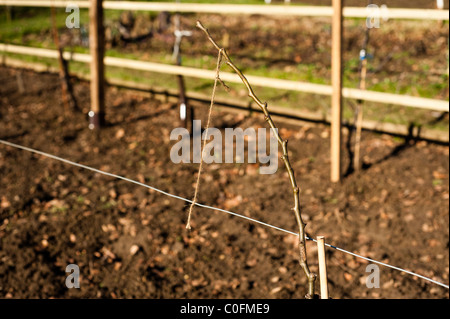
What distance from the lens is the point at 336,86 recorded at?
359cm

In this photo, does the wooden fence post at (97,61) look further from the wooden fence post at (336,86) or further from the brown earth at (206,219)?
the wooden fence post at (336,86)

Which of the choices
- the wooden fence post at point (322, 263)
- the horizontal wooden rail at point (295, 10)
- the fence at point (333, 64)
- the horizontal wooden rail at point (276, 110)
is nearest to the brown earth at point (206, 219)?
the horizontal wooden rail at point (276, 110)

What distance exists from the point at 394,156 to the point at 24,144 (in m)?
3.52

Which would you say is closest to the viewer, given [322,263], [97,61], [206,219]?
[322,263]

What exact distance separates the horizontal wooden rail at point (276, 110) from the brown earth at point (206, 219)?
0.30 feet

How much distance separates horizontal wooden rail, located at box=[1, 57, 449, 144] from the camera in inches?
169

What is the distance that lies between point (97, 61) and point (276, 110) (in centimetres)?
192

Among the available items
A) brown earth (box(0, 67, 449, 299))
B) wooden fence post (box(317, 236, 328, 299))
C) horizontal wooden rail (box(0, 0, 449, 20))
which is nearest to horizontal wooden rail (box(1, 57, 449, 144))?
brown earth (box(0, 67, 449, 299))

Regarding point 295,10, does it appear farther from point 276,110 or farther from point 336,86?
point 276,110

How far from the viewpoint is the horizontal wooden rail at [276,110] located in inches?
169

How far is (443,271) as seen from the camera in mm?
2971

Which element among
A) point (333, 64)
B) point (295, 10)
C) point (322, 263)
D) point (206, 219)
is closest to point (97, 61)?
point (295, 10)

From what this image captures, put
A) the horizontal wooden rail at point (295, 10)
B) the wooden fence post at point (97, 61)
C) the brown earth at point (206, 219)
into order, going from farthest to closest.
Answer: the wooden fence post at point (97, 61) → the horizontal wooden rail at point (295, 10) → the brown earth at point (206, 219)
